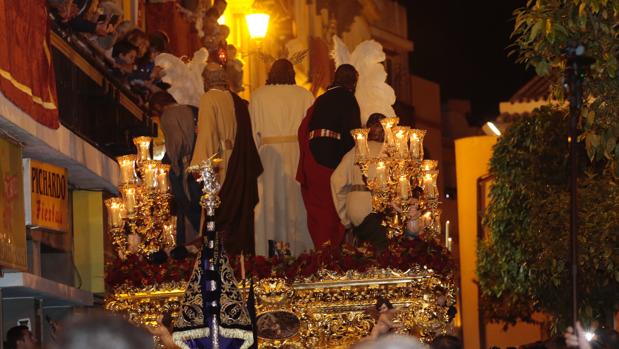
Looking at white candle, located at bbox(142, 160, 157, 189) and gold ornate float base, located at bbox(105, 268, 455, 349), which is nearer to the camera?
gold ornate float base, located at bbox(105, 268, 455, 349)

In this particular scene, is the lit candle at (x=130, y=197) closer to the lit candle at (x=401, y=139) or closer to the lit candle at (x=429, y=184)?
the lit candle at (x=401, y=139)

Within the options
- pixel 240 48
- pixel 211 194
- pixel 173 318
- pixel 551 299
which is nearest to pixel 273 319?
pixel 173 318

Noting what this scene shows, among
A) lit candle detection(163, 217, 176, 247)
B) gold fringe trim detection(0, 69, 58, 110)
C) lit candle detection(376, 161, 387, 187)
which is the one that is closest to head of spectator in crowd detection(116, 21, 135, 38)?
gold fringe trim detection(0, 69, 58, 110)

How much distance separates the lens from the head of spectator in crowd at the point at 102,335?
16.3 ft

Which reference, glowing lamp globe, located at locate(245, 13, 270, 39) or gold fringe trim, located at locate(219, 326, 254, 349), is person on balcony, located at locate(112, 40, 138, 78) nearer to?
glowing lamp globe, located at locate(245, 13, 270, 39)

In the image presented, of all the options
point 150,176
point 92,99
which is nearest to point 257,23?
point 92,99

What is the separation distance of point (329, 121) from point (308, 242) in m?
1.30

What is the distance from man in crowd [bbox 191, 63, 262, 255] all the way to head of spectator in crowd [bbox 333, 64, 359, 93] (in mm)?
1012

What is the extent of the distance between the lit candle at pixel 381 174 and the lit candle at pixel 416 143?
1.00ft

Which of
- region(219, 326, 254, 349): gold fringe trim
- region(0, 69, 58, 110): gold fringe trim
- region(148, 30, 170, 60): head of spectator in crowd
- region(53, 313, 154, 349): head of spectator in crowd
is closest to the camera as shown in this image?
region(53, 313, 154, 349): head of spectator in crowd

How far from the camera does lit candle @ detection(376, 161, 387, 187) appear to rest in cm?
1431

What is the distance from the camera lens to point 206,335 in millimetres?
12414

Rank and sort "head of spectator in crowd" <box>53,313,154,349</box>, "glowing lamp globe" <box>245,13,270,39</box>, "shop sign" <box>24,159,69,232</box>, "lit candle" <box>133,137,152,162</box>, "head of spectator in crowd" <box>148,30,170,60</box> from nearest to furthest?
1. "head of spectator in crowd" <box>53,313,154,349</box>
2. "lit candle" <box>133,137,152,162</box>
3. "shop sign" <box>24,159,69,232</box>
4. "head of spectator in crowd" <box>148,30,170,60</box>
5. "glowing lamp globe" <box>245,13,270,39</box>

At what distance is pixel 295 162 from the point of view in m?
16.4
